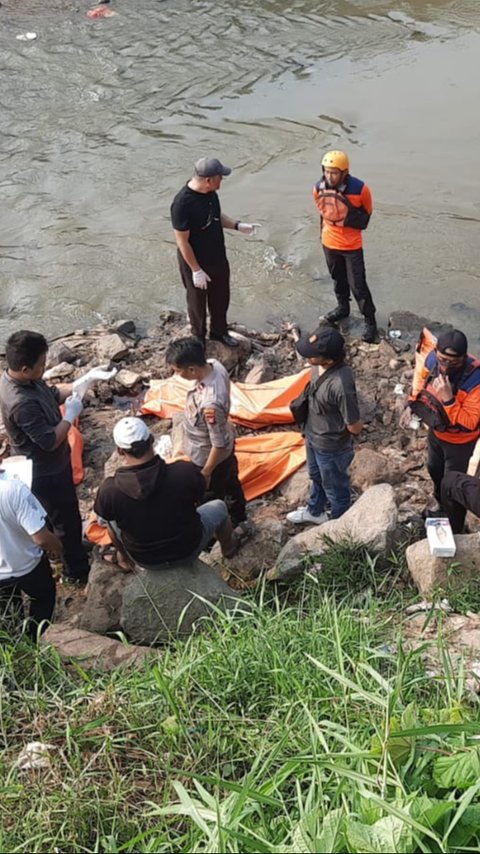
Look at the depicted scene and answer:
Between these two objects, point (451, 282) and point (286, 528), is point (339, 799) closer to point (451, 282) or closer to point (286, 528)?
point (286, 528)

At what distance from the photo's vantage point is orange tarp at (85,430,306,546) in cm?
589

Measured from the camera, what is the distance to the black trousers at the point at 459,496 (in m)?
4.52

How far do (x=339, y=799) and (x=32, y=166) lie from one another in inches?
430

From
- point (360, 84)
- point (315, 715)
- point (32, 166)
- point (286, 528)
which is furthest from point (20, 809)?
point (360, 84)

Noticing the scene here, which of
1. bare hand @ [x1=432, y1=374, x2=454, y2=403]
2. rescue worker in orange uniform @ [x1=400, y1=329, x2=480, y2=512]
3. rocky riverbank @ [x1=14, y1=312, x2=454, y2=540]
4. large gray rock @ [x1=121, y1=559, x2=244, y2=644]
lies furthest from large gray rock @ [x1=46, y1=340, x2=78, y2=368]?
bare hand @ [x1=432, y1=374, x2=454, y2=403]

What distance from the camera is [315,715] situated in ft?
9.46

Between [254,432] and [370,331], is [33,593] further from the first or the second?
[370,331]

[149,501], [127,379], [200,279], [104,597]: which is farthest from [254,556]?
[200,279]

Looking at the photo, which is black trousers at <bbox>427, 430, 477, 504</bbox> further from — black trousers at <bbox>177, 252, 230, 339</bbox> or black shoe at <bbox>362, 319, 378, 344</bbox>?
black trousers at <bbox>177, 252, 230, 339</bbox>

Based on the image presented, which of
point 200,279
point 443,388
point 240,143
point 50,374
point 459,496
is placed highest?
point 443,388

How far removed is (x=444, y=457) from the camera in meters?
5.15

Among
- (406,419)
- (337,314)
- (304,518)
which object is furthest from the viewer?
(337,314)

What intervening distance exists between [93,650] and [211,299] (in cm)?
379

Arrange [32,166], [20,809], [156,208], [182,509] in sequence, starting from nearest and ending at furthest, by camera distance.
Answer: [20,809]
[182,509]
[156,208]
[32,166]
